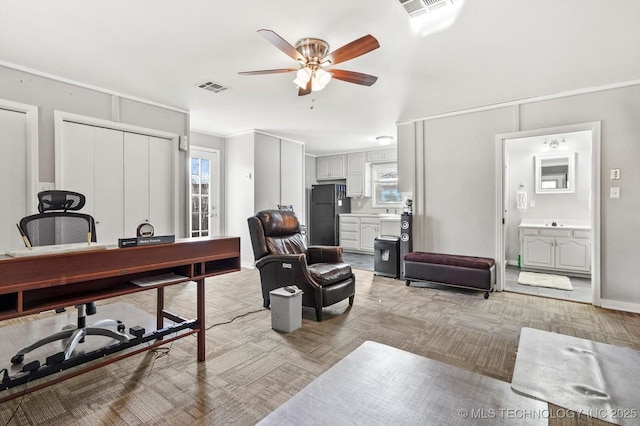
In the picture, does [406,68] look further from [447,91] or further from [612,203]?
[612,203]

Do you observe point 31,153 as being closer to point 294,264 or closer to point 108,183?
point 108,183

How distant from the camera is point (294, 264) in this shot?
122 inches

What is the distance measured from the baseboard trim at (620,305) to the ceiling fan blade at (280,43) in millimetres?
4164

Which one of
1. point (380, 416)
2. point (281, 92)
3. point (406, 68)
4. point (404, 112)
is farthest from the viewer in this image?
point (404, 112)

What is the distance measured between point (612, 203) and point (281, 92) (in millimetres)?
3990

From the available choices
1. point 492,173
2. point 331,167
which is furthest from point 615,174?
point 331,167

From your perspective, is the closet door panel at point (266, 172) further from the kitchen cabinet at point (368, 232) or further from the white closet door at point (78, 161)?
the white closet door at point (78, 161)

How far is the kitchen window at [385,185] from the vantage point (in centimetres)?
730

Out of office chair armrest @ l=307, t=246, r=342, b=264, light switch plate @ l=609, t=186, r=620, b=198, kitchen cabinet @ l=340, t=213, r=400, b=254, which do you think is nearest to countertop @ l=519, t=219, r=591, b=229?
light switch plate @ l=609, t=186, r=620, b=198

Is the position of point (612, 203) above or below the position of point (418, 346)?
above

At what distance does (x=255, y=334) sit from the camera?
2.70m

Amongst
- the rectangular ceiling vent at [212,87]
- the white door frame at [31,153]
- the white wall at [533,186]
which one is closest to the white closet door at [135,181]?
the white door frame at [31,153]

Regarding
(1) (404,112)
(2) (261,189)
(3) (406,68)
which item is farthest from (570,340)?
(2) (261,189)

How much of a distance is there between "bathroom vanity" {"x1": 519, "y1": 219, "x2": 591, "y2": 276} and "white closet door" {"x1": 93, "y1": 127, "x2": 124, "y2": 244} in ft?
20.2
